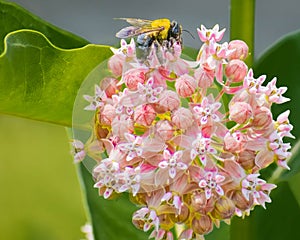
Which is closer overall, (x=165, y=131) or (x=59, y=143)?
(x=165, y=131)

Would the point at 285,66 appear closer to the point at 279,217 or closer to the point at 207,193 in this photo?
the point at 279,217

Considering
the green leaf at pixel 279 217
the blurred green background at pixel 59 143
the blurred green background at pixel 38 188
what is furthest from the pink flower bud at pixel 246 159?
the blurred green background at pixel 38 188

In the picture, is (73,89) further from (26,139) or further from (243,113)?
(26,139)

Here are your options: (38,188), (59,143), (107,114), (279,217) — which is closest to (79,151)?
(107,114)

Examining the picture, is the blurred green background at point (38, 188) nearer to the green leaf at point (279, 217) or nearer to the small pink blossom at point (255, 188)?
the green leaf at point (279, 217)

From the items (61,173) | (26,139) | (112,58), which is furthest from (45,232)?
(112,58)

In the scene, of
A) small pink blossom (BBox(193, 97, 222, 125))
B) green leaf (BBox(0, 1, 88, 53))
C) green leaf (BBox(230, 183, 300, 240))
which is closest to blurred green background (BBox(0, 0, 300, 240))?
green leaf (BBox(0, 1, 88, 53))
